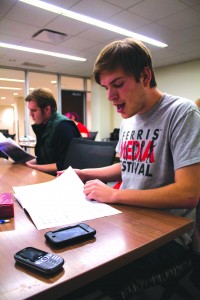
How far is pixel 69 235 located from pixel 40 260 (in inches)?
4.5

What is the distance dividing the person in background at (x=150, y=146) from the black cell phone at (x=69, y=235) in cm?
23

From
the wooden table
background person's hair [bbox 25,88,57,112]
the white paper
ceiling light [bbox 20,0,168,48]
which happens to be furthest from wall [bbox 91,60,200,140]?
the wooden table

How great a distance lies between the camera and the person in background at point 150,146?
2.61ft

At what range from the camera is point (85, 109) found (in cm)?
855

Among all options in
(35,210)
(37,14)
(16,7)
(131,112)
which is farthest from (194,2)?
(35,210)

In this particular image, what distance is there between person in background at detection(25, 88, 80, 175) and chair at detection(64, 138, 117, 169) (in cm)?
26

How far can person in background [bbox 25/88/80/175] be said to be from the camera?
1.88 meters

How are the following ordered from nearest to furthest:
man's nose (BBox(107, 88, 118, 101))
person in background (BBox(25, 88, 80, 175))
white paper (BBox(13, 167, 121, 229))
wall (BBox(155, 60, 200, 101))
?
white paper (BBox(13, 167, 121, 229)) < man's nose (BBox(107, 88, 118, 101)) < person in background (BBox(25, 88, 80, 175)) < wall (BBox(155, 60, 200, 101))

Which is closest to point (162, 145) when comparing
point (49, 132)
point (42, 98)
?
point (49, 132)

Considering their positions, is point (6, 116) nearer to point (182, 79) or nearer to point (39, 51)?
point (39, 51)

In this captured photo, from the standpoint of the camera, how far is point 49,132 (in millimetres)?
1991

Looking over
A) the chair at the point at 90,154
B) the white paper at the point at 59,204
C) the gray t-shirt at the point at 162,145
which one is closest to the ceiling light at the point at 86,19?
the chair at the point at 90,154

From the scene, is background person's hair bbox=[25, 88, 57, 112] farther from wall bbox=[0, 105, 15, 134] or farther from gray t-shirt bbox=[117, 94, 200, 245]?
wall bbox=[0, 105, 15, 134]

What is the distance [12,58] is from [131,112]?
5743 millimetres
